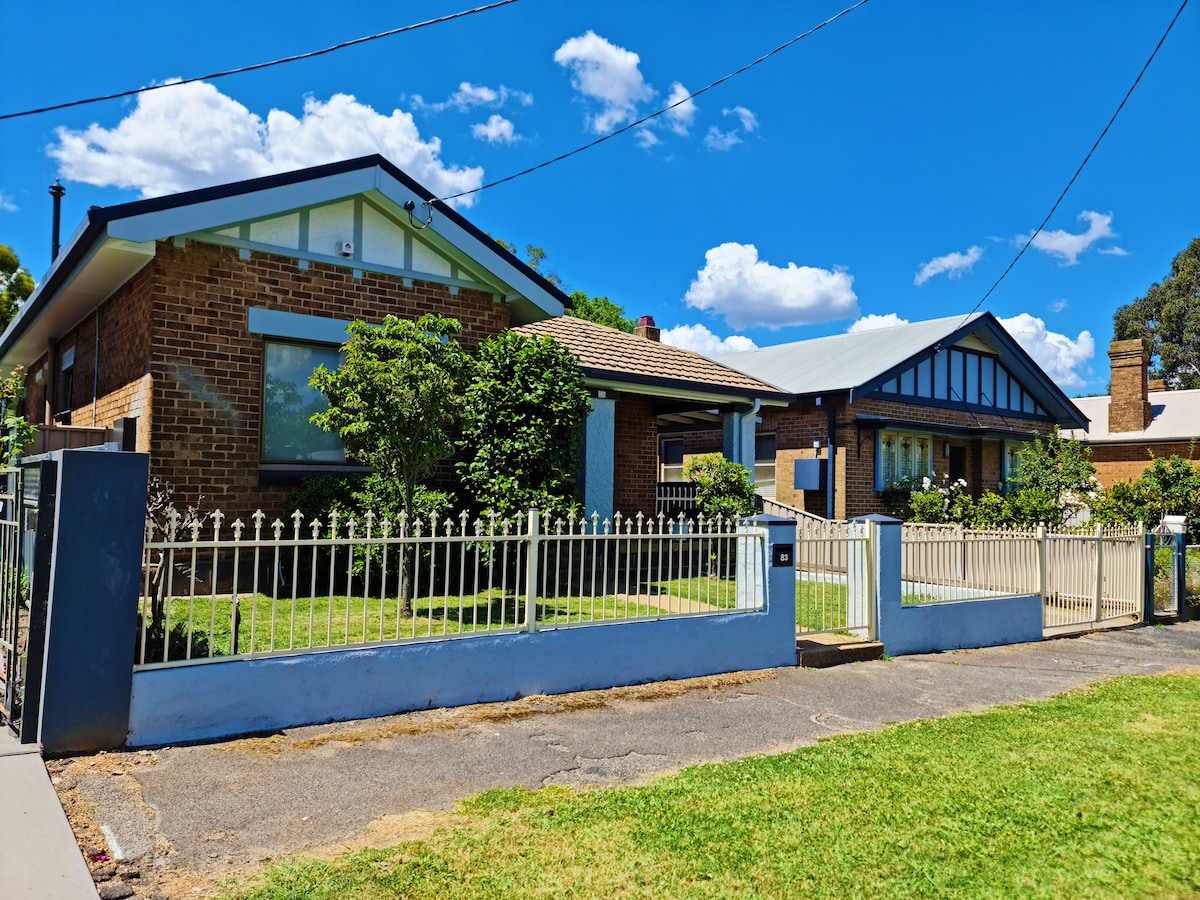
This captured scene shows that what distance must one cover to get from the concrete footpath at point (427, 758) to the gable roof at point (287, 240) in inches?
222

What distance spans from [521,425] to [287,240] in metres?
3.34

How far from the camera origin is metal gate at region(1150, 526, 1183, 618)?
12847 millimetres

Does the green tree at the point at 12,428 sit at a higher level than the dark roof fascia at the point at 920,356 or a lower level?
lower

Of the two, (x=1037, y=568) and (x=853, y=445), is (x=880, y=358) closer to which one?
(x=853, y=445)

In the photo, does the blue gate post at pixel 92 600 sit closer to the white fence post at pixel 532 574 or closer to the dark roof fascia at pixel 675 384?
the white fence post at pixel 532 574

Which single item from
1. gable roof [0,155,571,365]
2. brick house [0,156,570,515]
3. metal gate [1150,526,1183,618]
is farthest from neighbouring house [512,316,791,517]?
metal gate [1150,526,1183,618]

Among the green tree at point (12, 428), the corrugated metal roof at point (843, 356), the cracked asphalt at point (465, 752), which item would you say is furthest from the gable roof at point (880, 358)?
the green tree at point (12, 428)

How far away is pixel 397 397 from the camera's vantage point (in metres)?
7.32

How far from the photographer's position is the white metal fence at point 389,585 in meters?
5.55

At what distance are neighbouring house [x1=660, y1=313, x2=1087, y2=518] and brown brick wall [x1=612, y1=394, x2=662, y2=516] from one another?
4752 millimetres

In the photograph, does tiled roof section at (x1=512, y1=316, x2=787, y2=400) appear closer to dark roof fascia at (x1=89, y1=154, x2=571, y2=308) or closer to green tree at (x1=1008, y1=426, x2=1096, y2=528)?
dark roof fascia at (x1=89, y1=154, x2=571, y2=308)

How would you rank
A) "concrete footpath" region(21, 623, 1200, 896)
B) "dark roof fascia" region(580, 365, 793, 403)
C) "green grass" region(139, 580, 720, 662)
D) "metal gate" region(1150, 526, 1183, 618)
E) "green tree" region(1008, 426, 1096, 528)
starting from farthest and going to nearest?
"green tree" region(1008, 426, 1096, 528), "metal gate" region(1150, 526, 1183, 618), "dark roof fascia" region(580, 365, 793, 403), "green grass" region(139, 580, 720, 662), "concrete footpath" region(21, 623, 1200, 896)

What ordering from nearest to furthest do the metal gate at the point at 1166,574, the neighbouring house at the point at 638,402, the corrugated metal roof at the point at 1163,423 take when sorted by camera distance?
1. the neighbouring house at the point at 638,402
2. the metal gate at the point at 1166,574
3. the corrugated metal roof at the point at 1163,423

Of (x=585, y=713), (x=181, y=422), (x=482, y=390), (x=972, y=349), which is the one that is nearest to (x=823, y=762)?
(x=585, y=713)
